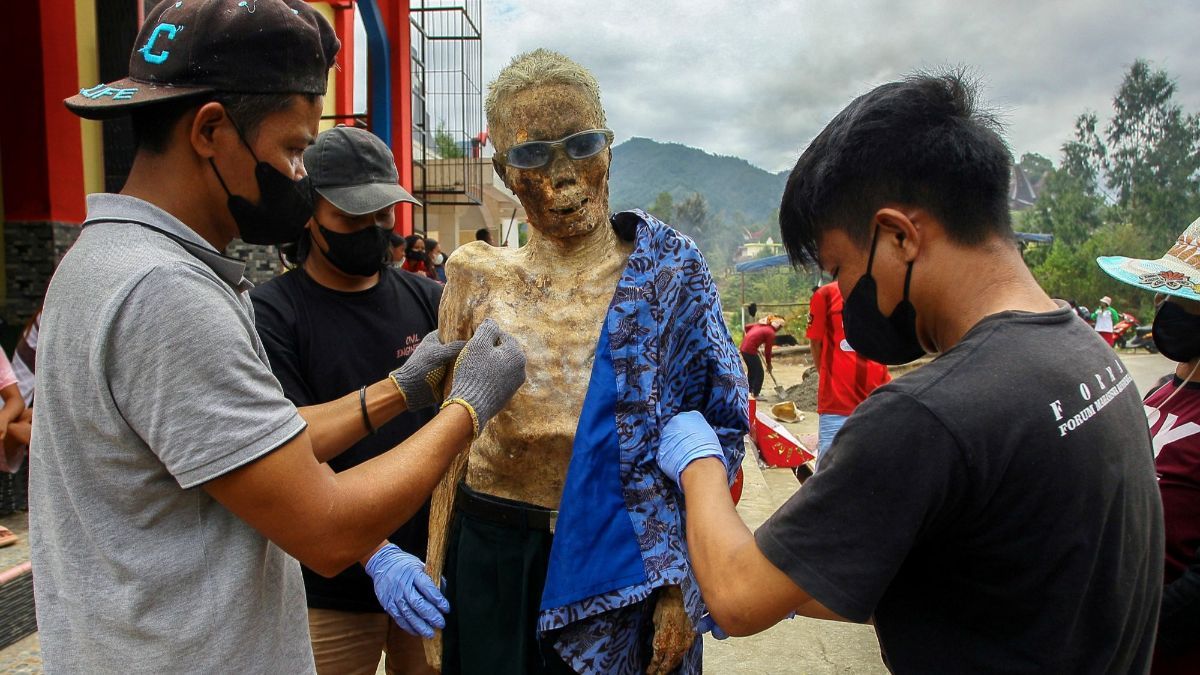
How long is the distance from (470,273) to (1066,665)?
1.51 metres

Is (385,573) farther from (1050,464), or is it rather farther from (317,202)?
(1050,464)

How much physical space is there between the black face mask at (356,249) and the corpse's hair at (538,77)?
76 centimetres

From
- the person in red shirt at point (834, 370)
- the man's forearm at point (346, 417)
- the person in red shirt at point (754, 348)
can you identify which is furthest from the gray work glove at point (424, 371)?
the person in red shirt at point (754, 348)

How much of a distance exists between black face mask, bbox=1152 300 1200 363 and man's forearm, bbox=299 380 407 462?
2177 millimetres

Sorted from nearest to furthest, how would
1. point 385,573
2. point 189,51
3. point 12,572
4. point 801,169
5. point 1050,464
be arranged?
point 1050,464, point 189,51, point 801,169, point 385,573, point 12,572

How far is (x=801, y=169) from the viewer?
1.42m

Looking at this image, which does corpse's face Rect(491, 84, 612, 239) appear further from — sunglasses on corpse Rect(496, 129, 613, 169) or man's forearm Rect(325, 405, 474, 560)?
man's forearm Rect(325, 405, 474, 560)

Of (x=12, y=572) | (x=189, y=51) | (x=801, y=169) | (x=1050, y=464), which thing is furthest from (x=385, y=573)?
(x=12, y=572)

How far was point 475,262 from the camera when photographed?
201 centimetres

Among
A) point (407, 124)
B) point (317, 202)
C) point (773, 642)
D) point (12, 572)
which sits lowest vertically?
point (773, 642)

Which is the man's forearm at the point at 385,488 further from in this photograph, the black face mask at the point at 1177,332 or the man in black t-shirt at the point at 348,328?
the black face mask at the point at 1177,332

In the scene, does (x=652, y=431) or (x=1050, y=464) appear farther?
(x=652, y=431)

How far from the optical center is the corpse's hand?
1752 mm

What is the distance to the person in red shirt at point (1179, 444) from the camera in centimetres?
197
